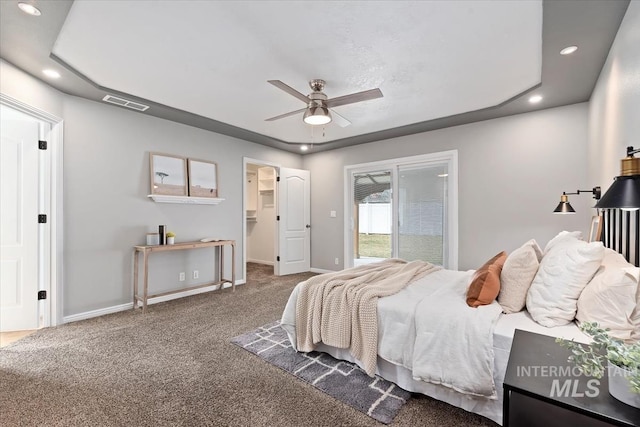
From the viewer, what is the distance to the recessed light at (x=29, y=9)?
6.17 feet

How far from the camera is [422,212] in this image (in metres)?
4.84

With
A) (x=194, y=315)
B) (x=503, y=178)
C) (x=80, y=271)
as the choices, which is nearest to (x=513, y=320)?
(x=503, y=178)

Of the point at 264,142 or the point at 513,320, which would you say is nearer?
the point at 513,320

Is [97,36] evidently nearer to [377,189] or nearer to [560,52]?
[560,52]

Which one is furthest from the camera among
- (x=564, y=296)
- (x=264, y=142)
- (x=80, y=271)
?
(x=264, y=142)

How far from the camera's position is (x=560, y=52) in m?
2.40

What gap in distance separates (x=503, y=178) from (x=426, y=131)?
137 centimetres

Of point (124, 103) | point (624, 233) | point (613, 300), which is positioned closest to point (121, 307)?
point (124, 103)

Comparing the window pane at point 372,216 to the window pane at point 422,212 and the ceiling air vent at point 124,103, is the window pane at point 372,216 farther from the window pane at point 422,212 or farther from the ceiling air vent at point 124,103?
the ceiling air vent at point 124,103

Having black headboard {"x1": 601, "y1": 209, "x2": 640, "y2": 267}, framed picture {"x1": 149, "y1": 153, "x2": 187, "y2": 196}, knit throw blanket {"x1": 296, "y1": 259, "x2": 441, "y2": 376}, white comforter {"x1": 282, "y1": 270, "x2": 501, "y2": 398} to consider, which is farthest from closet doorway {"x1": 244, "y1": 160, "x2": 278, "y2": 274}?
black headboard {"x1": 601, "y1": 209, "x2": 640, "y2": 267}

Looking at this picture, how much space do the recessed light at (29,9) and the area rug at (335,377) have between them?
292 cm

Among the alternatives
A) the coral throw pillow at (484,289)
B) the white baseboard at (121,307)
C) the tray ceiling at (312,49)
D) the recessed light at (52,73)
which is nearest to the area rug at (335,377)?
the coral throw pillow at (484,289)

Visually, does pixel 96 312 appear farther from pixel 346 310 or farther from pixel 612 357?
pixel 612 357

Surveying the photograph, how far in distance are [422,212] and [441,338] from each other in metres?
3.30
